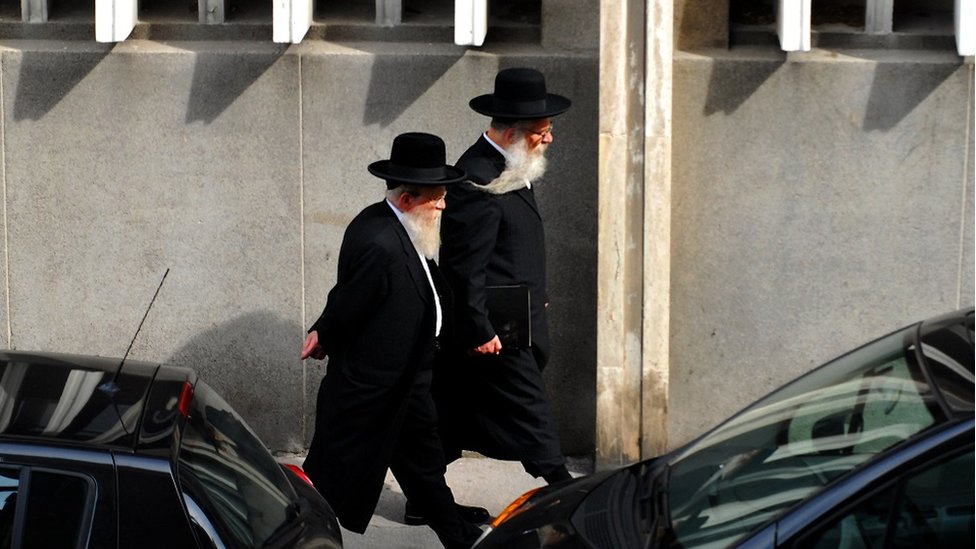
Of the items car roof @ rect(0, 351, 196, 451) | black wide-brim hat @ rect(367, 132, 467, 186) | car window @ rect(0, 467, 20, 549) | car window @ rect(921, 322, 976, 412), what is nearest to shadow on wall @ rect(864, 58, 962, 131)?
black wide-brim hat @ rect(367, 132, 467, 186)

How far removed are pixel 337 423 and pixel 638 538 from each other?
7.14ft

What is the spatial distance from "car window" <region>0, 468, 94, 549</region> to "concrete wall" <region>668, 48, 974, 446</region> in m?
4.42

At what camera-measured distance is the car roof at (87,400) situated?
4223 mm

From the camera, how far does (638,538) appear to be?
4418 millimetres

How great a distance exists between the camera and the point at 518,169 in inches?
264

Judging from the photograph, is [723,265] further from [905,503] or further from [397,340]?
[905,503]

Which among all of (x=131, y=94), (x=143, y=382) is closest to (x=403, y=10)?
(x=131, y=94)

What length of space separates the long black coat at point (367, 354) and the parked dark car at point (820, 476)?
1206mm

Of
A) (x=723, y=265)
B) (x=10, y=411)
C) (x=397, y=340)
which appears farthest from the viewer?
(x=723, y=265)

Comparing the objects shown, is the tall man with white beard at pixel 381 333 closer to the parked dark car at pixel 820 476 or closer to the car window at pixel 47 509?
the parked dark car at pixel 820 476

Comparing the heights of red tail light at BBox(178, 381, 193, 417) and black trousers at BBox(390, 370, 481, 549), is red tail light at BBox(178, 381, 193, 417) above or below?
above

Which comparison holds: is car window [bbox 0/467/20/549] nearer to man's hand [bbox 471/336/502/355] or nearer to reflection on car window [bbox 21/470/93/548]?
reflection on car window [bbox 21/470/93/548]

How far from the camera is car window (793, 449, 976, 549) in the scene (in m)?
3.91

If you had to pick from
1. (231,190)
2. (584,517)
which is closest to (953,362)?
(584,517)
